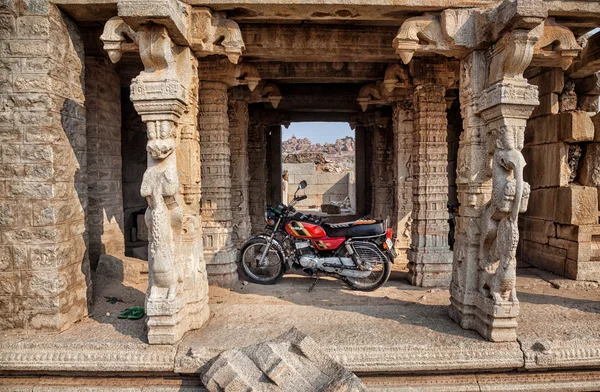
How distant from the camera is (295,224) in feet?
17.6

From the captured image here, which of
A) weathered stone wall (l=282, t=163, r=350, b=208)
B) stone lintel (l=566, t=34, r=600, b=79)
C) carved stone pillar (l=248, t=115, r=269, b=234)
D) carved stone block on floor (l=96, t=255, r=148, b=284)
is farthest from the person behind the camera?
weathered stone wall (l=282, t=163, r=350, b=208)

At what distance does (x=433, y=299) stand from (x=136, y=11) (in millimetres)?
4483

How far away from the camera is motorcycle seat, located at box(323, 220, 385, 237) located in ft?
17.2

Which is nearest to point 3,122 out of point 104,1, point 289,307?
point 104,1

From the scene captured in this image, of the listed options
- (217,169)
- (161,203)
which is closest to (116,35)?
(161,203)

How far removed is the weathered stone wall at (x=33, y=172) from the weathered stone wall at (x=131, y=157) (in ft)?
9.84

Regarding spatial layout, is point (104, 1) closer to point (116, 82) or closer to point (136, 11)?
point (136, 11)

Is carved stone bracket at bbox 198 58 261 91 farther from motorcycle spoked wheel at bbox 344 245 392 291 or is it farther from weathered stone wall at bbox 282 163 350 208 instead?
weathered stone wall at bbox 282 163 350 208

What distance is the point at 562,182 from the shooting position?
5.45 m

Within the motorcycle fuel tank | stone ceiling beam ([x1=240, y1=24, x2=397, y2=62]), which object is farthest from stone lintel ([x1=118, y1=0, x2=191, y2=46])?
the motorcycle fuel tank

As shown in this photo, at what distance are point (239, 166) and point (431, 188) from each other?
11.2 feet

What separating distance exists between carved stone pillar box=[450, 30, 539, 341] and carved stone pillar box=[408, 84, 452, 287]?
5.13 feet

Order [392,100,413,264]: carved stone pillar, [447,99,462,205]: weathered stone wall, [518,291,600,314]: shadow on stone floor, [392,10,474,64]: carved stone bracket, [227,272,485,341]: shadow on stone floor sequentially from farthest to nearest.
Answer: [447,99,462,205]: weathered stone wall → [392,100,413,264]: carved stone pillar → [518,291,600,314]: shadow on stone floor → [227,272,485,341]: shadow on stone floor → [392,10,474,64]: carved stone bracket

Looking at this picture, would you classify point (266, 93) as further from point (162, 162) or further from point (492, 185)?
point (492, 185)
